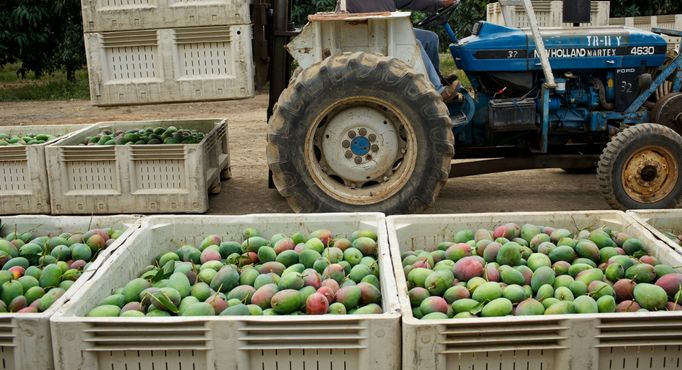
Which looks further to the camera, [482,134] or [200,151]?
[482,134]

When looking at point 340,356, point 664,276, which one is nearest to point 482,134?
point 664,276

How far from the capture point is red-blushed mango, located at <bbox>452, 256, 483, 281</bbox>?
11.4 feet

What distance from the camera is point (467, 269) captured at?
3494 millimetres

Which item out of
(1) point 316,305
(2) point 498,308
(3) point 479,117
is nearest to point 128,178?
(3) point 479,117

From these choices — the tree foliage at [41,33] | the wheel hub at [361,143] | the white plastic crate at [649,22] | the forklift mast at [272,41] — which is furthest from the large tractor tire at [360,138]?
the tree foliage at [41,33]

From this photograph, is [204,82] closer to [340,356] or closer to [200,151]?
[200,151]

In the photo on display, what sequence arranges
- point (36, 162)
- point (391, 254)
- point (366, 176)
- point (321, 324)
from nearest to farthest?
1. point (321, 324)
2. point (391, 254)
3. point (366, 176)
4. point (36, 162)

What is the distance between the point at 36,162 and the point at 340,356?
14.3 ft

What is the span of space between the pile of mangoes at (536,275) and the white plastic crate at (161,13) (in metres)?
2.85

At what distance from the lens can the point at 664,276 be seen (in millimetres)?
3330

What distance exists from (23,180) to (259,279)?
3786mm

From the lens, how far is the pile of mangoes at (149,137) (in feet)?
22.1

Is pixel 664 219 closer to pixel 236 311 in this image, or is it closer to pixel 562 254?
pixel 562 254

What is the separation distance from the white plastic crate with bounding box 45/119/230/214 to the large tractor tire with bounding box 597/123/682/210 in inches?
124
